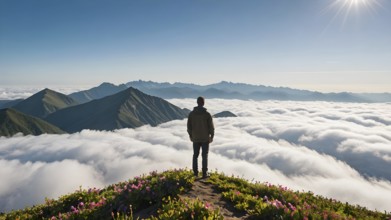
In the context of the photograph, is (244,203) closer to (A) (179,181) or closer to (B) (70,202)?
(A) (179,181)

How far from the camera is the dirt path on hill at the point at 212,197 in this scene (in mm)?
9477

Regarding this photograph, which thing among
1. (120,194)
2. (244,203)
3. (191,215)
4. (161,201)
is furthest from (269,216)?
(120,194)

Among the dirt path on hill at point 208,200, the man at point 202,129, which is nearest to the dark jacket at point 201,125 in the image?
the man at point 202,129

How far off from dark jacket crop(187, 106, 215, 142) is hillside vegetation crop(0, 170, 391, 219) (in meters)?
2.23

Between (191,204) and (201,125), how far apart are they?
6811 mm

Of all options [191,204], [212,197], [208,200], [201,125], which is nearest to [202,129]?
[201,125]

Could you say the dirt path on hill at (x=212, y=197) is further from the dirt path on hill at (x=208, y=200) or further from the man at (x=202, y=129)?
the man at (x=202, y=129)

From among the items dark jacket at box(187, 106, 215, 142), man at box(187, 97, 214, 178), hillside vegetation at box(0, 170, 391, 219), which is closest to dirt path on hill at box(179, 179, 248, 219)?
hillside vegetation at box(0, 170, 391, 219)

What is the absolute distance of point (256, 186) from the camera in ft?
42.1

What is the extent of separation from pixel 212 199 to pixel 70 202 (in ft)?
19.0

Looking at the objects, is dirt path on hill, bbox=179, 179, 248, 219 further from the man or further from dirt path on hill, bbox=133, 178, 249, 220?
the man

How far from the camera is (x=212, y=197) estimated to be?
1139cm

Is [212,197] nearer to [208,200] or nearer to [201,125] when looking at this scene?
[208,200]

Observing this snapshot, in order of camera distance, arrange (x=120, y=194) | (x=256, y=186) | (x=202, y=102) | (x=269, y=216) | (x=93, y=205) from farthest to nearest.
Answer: (x=202, y=102) < (x=256, y=186) < (x=120, y=194) < (x=93, y=205) < (x=269, y=216)
